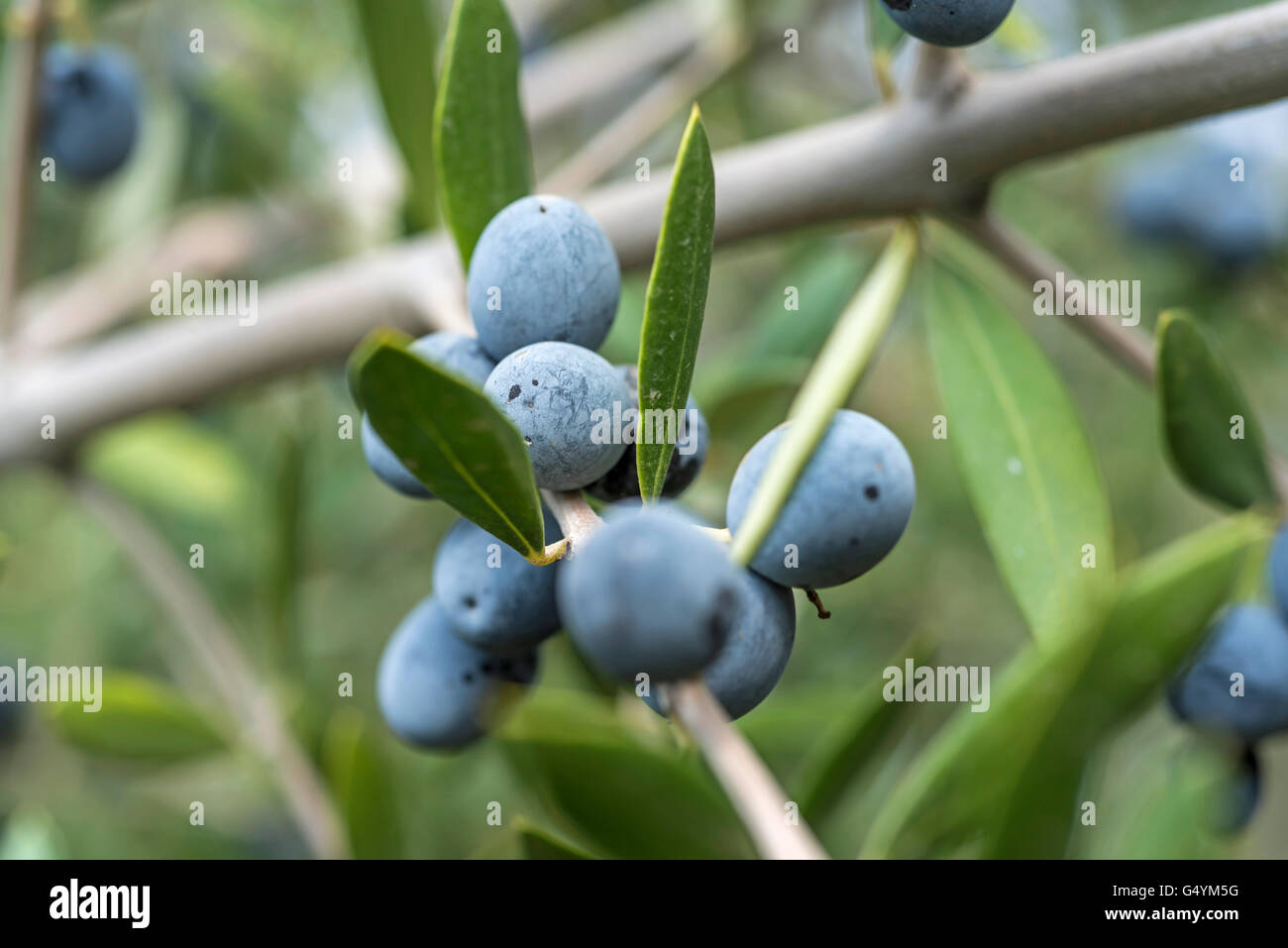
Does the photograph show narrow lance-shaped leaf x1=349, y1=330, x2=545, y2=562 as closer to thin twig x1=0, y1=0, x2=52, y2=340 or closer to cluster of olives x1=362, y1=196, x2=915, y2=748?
cluster of olives x1=362, y1=196, x2=915, y2=748

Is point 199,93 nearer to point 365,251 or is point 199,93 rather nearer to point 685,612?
point 365,251

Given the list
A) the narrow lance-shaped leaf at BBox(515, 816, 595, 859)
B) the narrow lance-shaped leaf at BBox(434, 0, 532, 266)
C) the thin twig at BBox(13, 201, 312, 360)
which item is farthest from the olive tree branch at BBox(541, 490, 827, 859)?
the thin twig at BBox(13, 201, 312, 360)

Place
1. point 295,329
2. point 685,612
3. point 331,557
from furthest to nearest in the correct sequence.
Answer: point 331,557 < point 295,329 < point 685,612

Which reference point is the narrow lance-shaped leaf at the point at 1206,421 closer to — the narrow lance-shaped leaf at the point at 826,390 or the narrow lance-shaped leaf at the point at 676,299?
the narrow lance-shaped leaf at the point at 826,390

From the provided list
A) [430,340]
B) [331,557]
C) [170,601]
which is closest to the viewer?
[430,340]

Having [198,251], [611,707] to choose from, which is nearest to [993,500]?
[611,707]

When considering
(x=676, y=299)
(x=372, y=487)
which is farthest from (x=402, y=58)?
(x=372, y=487)
